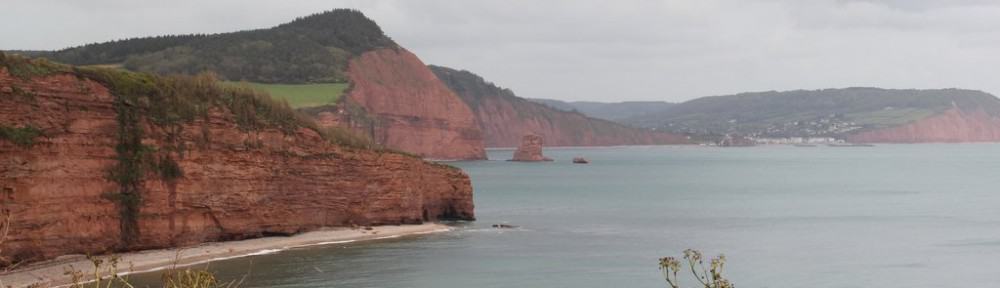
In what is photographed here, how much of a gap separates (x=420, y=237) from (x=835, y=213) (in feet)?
111

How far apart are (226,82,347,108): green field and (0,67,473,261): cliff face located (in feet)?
→ 170

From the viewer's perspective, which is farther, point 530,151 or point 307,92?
point 530,151

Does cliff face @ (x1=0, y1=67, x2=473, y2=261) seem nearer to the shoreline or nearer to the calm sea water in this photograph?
the shoreline

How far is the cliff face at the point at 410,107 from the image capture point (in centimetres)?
14479

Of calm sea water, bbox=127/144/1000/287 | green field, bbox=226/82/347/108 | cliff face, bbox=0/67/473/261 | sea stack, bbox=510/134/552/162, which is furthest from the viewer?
sea stack, bbox=510/134/552/162

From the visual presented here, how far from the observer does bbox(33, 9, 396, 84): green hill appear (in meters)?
122

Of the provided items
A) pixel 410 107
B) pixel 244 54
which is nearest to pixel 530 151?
pixel 410 107

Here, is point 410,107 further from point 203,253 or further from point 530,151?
point 203,253

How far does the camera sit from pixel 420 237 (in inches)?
2024

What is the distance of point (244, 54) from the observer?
441 ft

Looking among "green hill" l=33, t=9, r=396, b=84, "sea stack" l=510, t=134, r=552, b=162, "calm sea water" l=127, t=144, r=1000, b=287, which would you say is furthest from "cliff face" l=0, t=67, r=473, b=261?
"sea stack" l=510, t=134, r=552, b=162

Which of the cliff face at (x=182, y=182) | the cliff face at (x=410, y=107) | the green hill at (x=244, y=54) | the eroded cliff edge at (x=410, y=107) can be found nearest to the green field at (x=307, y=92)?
the green hill at (x=244, y=54)

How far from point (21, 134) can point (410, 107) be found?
116 meters

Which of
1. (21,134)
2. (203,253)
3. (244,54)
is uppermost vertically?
(244,54)
